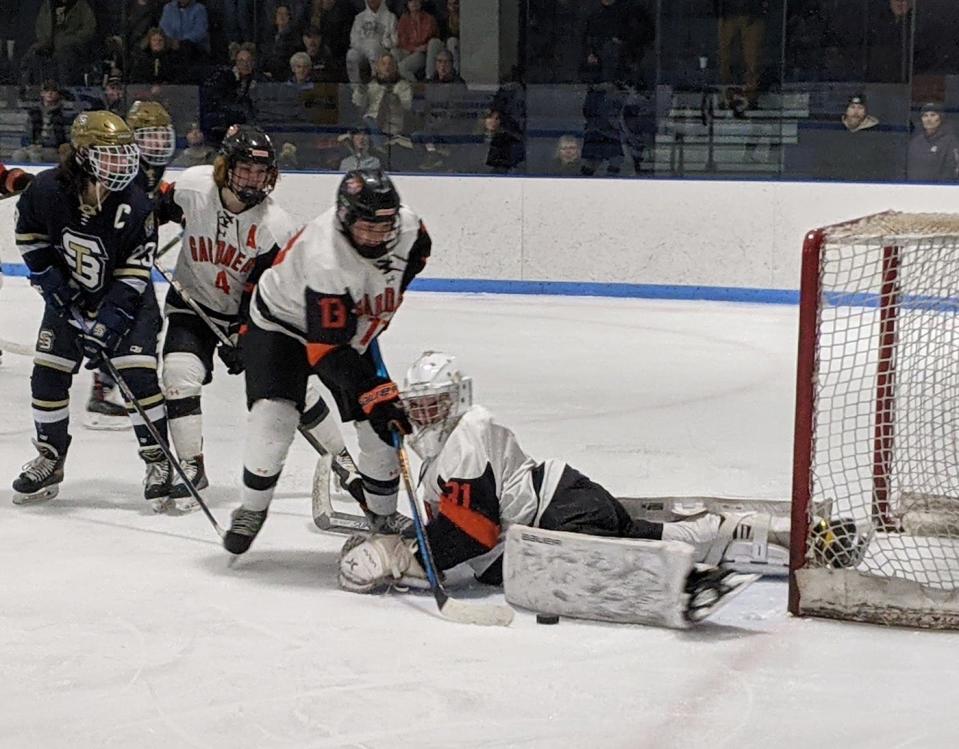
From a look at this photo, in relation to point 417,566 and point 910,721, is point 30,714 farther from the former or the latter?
point 910,721

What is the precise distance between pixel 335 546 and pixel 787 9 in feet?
16.6

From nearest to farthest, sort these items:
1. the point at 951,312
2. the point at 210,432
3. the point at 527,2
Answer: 1. the point at 951,312
2. the point at 210,432
3. the point at 527,2

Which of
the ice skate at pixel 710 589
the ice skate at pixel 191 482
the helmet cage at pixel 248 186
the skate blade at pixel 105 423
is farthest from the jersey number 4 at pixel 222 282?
the ice skate at pixel 710 589

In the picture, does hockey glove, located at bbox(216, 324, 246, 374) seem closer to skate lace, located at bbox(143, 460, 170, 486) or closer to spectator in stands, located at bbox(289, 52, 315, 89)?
skate lace, located at bbox(143, 460, 170, 486)

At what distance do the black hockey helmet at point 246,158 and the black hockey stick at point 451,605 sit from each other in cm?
98

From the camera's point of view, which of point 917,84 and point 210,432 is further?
point 917,84

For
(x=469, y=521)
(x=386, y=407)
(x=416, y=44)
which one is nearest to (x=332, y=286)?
A: (x=386, y=407)

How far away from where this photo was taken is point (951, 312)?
3732mm

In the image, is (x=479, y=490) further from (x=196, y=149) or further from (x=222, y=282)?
(x=196, y=149)

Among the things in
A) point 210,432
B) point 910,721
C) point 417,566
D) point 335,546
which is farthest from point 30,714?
point 210,432

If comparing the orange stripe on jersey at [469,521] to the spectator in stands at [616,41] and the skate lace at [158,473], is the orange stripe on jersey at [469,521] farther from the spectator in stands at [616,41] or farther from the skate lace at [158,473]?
the spectator in stands at [616,41]

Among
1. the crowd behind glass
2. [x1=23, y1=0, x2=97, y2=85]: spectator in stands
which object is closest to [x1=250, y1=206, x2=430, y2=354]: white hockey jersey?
the crowd behind glass

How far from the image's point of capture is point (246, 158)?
362 cm

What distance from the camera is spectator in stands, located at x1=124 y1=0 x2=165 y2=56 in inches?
337
